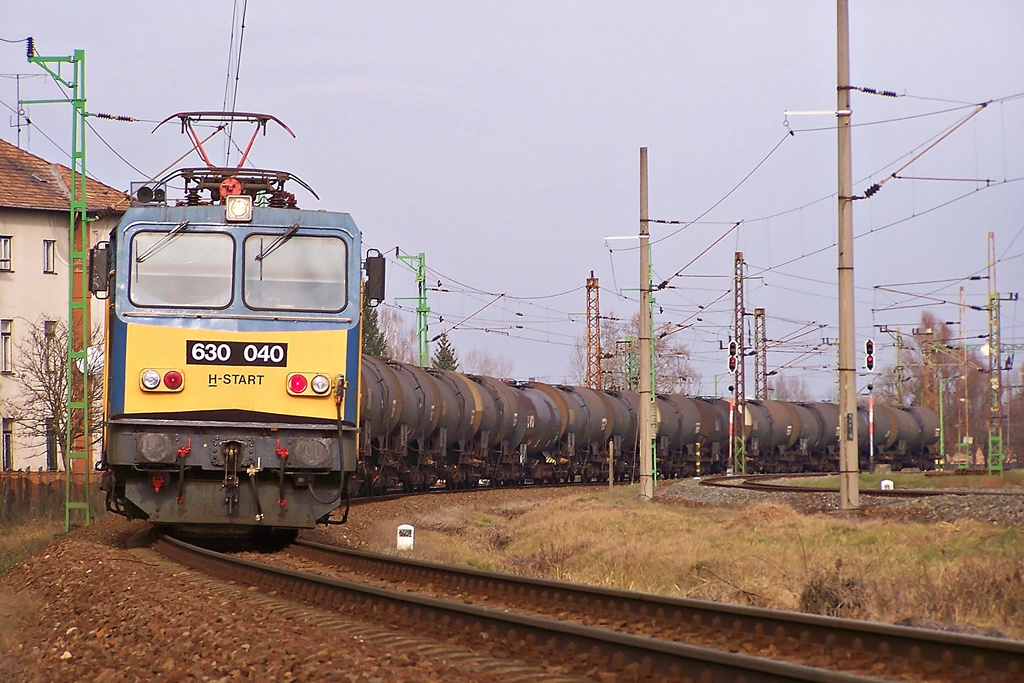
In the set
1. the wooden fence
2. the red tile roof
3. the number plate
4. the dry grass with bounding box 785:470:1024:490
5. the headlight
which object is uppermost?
the red tile roof

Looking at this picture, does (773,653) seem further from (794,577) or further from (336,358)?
(336,358)

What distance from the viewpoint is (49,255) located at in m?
41.6

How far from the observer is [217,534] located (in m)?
14.4

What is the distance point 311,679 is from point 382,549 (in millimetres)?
8851

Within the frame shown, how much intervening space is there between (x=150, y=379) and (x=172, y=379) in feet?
0.65

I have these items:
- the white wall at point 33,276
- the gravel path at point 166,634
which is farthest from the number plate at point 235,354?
the white wall at point 33,276

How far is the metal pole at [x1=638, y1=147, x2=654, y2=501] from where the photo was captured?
25.0 m

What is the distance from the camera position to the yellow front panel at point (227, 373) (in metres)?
11.2

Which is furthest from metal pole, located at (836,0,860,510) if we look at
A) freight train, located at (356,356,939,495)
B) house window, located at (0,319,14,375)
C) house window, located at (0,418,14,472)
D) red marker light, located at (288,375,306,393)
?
house window, located at (0,319,14,375)

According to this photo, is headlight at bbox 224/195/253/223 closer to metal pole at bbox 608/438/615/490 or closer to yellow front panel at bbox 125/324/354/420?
yellow front panel at bbox 125/324/354/420

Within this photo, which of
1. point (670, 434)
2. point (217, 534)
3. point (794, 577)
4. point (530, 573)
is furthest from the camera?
point (670, 434)

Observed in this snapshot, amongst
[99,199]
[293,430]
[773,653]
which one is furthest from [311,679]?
[99,199]

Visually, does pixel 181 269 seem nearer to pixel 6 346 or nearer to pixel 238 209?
pixel 238 209


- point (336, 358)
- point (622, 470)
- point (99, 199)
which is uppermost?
point (99, 199)
